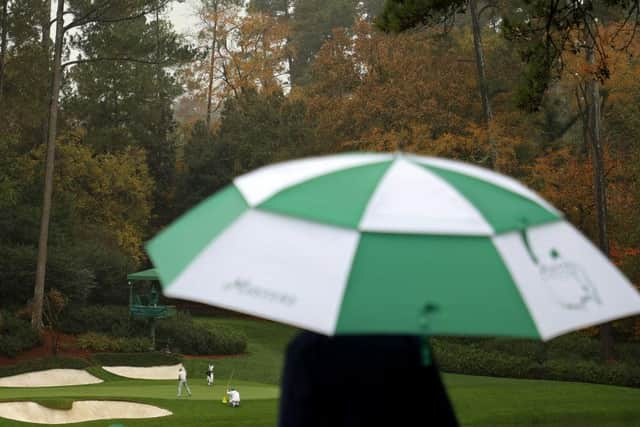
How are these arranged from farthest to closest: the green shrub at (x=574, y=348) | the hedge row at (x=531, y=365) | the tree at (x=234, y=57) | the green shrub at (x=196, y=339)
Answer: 1. the tree at (x=234, y=57)
2. the green shrub at (x=196, y=339)
3. the green shrub at (x=574, y=348)
4. the hedge row at (x=531, y=365)

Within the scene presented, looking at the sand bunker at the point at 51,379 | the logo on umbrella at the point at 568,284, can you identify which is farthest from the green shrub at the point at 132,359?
the logo on umbrella at the point at 568,284

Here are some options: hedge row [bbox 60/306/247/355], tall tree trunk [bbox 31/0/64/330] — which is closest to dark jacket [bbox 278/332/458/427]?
tall tree trunk [bbox 31/0/64/330]

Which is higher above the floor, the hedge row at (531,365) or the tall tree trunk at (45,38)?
the tall tree trunk at (45,38)

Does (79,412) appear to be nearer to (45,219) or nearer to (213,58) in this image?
(45,219)

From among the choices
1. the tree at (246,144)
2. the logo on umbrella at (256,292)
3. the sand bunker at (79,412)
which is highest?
the tree at (246,144)

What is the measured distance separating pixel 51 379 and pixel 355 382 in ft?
84.6

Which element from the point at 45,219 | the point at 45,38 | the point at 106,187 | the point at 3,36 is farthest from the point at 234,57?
the point at 45,219

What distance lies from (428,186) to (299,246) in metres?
0.50

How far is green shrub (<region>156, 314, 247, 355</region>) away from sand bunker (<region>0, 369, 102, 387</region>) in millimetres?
4584

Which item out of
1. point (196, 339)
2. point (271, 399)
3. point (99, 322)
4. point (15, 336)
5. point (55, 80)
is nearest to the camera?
point (271, 399)

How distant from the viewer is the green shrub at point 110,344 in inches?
1207

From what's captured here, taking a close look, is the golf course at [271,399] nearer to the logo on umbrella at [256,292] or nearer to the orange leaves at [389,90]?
the orange leaves at [389,90]

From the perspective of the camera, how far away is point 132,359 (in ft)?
97.0

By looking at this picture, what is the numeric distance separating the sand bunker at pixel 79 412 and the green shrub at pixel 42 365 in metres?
7.62
